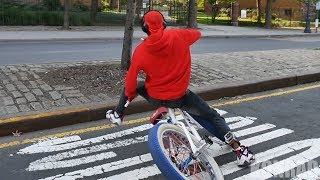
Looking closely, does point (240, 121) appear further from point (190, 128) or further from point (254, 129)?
point (190, 128)

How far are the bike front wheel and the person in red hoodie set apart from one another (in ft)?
1.03

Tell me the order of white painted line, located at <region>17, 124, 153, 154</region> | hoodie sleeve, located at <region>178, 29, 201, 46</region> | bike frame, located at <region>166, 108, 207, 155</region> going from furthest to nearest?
white painted line, located at <region>17, 124, 153, 154</region>
hoodie sleeve, located at <region>178, 29, 201, 46</region>
bike frame, located at <region>166, 108, 207, 155</region>

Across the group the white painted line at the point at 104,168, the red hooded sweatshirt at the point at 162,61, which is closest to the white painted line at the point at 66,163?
the white painted line at the point at 104,168

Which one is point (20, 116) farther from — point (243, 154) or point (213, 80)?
point (213, 80)

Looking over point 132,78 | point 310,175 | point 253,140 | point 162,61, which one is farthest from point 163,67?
point 253,140

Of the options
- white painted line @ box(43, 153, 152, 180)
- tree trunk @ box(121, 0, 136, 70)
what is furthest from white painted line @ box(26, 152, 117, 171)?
tree trunk @ box(121, 0, 136, 70)

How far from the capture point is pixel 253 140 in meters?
4.98

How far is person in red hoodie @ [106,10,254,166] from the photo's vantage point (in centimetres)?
353

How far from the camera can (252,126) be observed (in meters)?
5.55

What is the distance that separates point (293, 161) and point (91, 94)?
327 cm

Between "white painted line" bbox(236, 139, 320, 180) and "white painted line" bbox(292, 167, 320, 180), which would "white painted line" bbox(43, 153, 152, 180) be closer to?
"white painted line" bbox(236, 139, 320, 180)

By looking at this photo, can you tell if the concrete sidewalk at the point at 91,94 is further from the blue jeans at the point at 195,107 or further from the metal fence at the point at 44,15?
the metal fence at the point at 44,15

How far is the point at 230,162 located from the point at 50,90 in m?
3.37

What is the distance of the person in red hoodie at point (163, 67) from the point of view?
3.53 m
